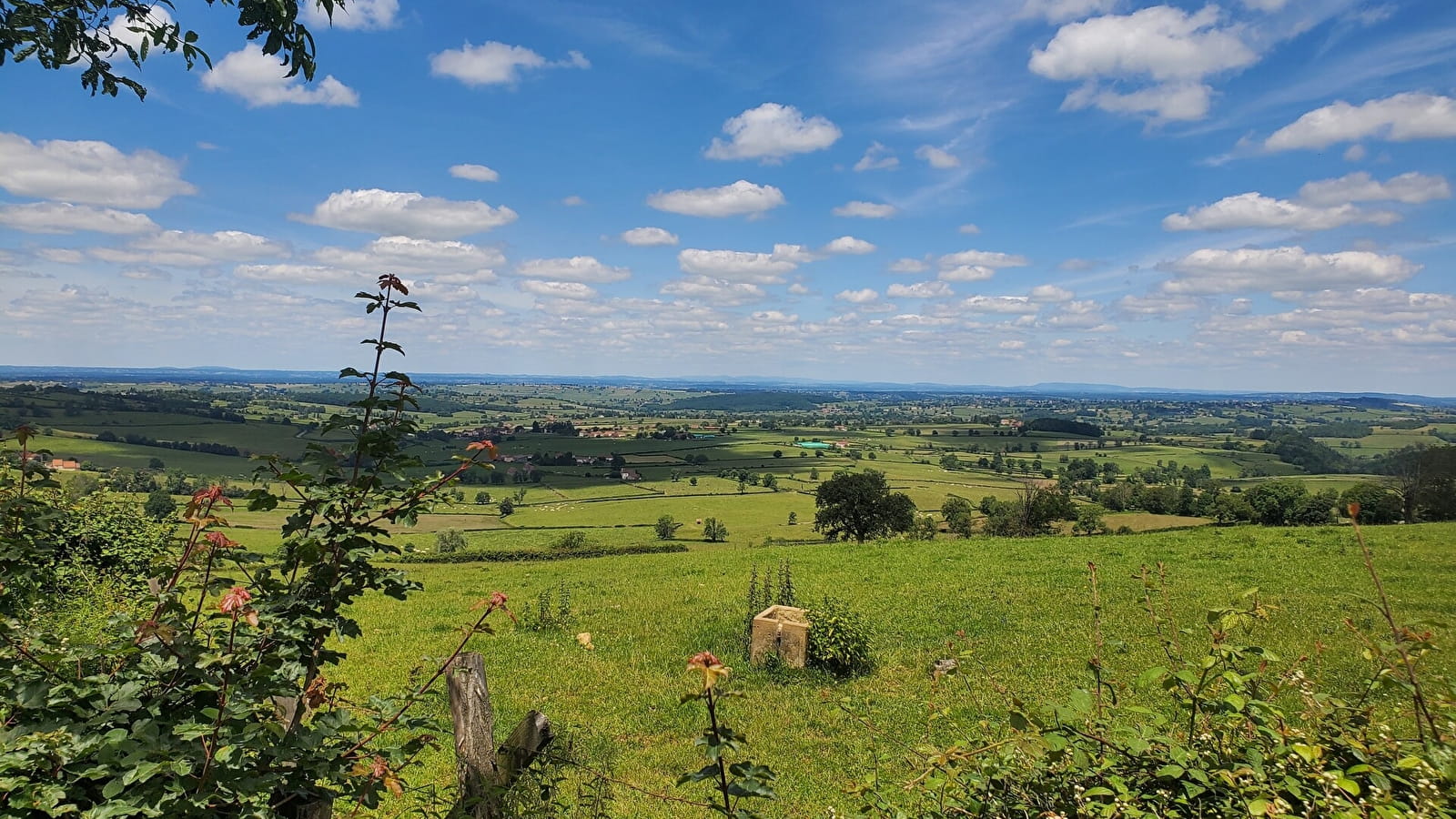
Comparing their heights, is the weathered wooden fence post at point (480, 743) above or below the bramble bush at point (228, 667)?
below

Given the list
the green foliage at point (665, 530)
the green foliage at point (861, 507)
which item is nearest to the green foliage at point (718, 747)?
the green foliage at point (861, 507)

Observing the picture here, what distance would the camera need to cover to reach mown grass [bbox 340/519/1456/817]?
28.5 feet

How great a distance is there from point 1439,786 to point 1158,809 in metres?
0.94

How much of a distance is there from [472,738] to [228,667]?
120 cm

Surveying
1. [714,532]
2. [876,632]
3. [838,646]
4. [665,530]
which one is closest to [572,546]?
[714,532]

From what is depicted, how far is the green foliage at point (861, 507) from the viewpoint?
37094 mm

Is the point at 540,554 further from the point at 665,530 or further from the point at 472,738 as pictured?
the point at 472,738

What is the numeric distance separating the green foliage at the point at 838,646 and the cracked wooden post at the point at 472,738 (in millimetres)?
8516

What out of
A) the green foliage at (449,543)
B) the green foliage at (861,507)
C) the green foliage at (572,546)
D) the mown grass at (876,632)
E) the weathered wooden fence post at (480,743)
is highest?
the weathered wooden fence post at (480,743)

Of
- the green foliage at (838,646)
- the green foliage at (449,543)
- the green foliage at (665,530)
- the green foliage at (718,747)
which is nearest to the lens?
the green foliage at (718,747)

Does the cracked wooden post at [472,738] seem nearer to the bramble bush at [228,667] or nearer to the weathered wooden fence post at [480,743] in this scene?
the weathered wooden fence post at [480,743]

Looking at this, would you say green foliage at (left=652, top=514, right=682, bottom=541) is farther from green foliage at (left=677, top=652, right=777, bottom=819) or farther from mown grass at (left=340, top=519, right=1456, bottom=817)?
green foliage at (left=677, top=652, right=777, bottom=819)

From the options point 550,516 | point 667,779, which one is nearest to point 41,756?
point 667,779

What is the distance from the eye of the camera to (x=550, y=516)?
68.3 m
